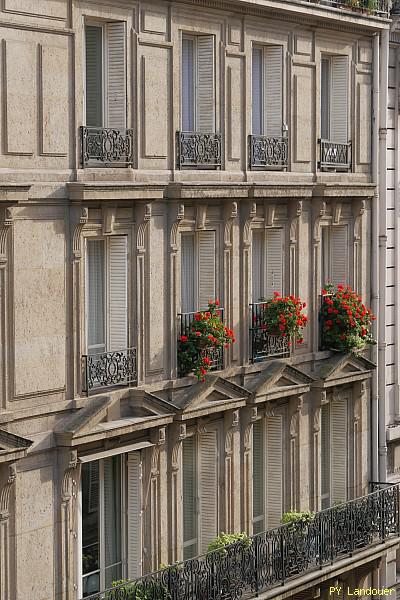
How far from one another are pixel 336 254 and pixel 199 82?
5.97 metres

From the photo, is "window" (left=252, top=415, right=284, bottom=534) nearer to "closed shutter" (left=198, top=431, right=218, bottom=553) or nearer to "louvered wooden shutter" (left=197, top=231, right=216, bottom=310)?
"closed shutter" (left=198, top=431, right=218, bottom=553)

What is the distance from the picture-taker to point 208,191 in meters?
31.0

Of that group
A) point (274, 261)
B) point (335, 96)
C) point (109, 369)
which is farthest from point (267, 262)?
point (109, 369)

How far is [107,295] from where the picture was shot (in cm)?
2947

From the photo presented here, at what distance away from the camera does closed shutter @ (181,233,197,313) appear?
3148 cm

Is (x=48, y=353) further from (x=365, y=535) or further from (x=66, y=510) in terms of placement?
(x=365, y=535)

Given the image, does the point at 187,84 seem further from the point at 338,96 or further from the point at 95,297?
the point at 338,96

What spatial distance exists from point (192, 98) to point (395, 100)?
754 cm

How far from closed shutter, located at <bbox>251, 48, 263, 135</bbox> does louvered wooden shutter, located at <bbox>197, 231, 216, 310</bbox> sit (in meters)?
2.57

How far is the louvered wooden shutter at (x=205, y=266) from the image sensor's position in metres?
31.9

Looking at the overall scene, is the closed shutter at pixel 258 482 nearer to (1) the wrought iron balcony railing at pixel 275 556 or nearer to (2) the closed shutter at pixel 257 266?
(1) the wrought iron balcony railing at pixel 275 556

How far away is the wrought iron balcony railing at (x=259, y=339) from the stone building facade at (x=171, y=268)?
88 millimetres

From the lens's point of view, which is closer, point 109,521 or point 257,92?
point 109,521

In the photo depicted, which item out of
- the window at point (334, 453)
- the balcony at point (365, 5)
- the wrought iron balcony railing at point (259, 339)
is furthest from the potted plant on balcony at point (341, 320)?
the balcony at point (365, 5)
